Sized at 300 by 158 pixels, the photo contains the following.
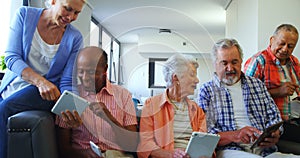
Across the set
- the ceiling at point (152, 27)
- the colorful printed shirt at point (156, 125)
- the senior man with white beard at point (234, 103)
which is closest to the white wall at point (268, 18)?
the senior man with white beard at point (234, 103)

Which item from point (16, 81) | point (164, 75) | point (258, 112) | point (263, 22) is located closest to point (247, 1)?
point (263, 22)

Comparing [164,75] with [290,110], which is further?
[290,110]

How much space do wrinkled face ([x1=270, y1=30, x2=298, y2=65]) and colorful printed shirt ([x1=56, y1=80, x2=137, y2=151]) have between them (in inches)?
37.2

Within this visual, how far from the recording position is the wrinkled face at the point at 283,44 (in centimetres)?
159

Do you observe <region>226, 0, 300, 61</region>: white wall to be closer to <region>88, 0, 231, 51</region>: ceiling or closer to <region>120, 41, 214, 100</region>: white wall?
<region>88, 0, 231, 51</region>: ceiling

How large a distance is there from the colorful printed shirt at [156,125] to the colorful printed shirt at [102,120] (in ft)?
0.23

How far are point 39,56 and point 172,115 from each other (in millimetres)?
609

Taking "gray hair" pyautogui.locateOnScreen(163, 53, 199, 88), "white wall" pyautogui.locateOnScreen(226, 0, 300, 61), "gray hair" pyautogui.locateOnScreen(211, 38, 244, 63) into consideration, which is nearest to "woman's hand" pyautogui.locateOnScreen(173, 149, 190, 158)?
"gray hair" pyautogui.locateOnScreen(163, 53, 199, 88)

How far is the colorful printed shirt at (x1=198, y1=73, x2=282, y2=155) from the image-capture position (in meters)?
1.35

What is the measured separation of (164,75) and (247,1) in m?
2.01

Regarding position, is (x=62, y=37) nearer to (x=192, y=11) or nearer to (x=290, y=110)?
(x=290, y=110)

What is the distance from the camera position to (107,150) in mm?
1123

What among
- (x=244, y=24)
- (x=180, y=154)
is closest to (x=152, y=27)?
(x=180, y=154)

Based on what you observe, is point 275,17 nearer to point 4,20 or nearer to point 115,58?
point 115,58
